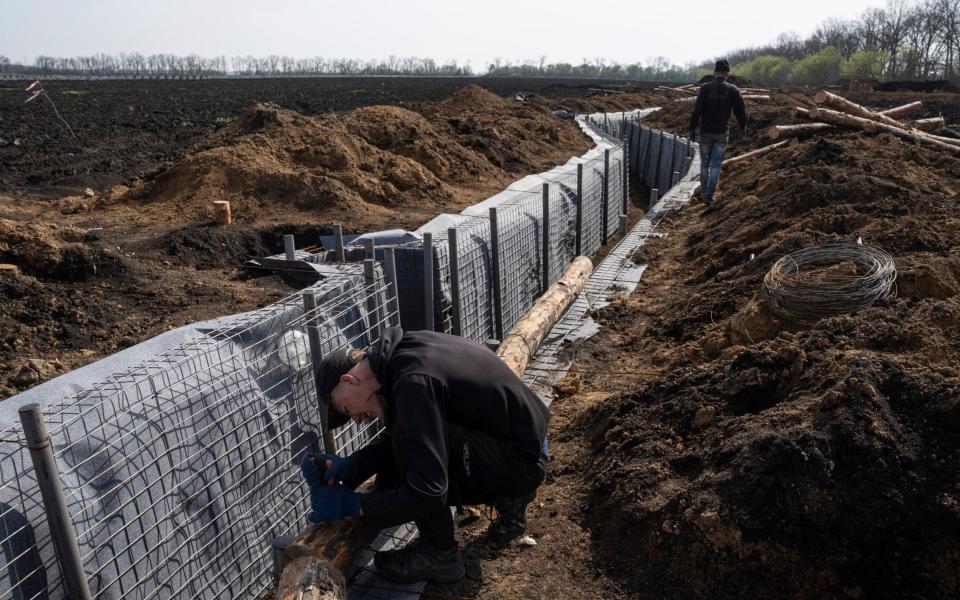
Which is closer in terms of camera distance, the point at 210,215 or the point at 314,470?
the point at 314,470

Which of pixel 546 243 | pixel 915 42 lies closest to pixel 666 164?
pixel 546 243

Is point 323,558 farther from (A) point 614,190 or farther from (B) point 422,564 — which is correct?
(A) point 614,190

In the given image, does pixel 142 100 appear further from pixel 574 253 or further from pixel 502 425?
pixel 502 425

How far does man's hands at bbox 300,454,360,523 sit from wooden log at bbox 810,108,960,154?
575 inches

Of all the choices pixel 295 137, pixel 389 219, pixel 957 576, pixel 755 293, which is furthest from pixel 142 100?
pixel 957 576

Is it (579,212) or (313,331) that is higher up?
(313,331)

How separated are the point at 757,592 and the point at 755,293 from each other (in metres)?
3.59

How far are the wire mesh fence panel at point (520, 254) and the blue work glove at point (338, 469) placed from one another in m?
3.86

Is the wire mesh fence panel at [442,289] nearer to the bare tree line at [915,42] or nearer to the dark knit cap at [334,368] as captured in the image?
the dark knit cap at [334,368]

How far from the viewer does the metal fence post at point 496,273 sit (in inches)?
258

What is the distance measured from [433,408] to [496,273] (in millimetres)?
3984

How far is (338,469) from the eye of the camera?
333cm

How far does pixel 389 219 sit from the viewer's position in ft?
43.3

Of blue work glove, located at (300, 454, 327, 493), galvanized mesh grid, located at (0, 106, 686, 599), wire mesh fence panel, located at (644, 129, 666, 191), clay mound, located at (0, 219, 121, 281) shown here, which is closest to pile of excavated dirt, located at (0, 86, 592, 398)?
clay mound, located at (0, 219, 121, 281)
